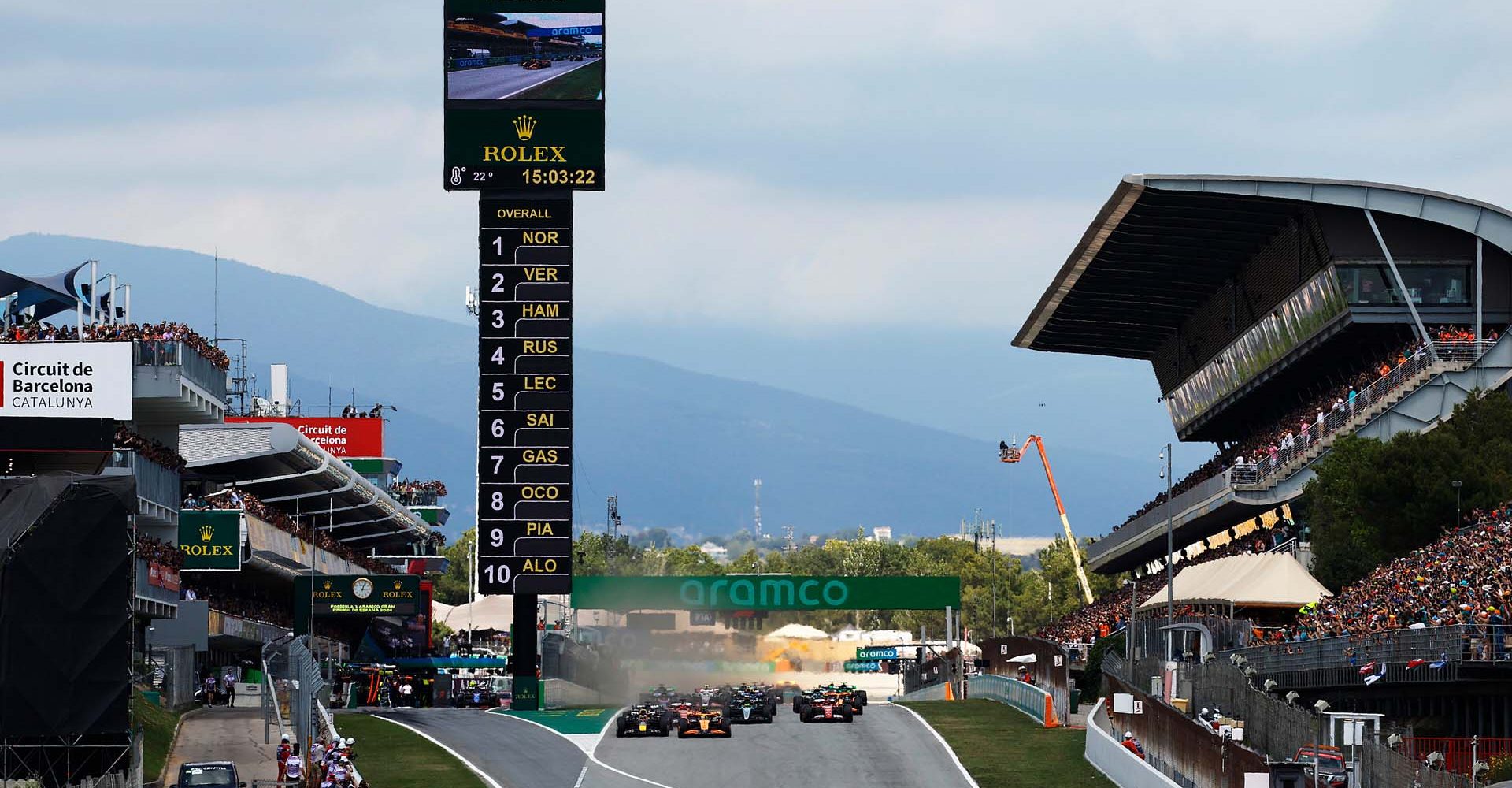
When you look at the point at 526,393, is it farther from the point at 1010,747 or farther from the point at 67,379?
the point at 1010,747

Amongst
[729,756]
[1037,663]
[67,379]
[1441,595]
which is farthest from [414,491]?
[1441,595]

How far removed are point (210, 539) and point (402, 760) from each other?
2460 cm

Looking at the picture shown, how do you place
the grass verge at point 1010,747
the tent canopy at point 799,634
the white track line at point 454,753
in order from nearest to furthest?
the grass verge at point 1010,747 < the white track line at point 454,753 < the tent canopy at point 799,634

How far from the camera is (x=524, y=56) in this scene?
2778 inches

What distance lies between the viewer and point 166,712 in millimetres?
56156

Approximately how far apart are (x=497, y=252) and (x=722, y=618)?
2969cm

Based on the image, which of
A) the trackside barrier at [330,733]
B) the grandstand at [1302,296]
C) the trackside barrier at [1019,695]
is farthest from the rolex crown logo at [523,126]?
the trackside barrier at [1019,695]

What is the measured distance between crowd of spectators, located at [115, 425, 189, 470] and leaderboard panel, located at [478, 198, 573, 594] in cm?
1047

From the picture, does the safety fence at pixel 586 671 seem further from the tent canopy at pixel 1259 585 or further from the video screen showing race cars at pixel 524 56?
the tent canopy at pixel 1259 585

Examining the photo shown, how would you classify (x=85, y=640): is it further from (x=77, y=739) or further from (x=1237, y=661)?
(x=1237, y=661)

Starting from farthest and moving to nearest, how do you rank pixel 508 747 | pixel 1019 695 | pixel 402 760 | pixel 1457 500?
pixel 1019 695 → pixel 1457 500 → pixel 508 747 → pixel 402 760

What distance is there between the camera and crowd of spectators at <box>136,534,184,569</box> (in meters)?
61.9

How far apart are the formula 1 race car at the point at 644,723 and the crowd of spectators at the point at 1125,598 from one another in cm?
2518

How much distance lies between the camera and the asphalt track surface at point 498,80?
69.9 metres
